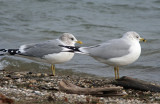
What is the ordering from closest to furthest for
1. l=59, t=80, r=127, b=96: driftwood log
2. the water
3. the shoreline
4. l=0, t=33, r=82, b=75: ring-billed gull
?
the shoreline, l=59, t=80, r=127, b=96: driftwood log, l=0, t=33, r=82, b=75: ring-billed gull, the water

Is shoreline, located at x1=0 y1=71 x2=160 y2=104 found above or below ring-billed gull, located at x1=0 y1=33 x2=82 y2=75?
below

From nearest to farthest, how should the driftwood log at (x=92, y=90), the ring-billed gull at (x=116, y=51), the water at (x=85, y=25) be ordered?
1. the driftwood log at (x=92, y=90)
2. the ring-billed gull at (x=116, y=51)
3. the water at (x=85, y=25)

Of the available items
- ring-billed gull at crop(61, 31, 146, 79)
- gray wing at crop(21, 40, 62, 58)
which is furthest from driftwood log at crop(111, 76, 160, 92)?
gray wing at crop(21, 40, 62, 58)

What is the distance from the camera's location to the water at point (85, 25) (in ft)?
27.0

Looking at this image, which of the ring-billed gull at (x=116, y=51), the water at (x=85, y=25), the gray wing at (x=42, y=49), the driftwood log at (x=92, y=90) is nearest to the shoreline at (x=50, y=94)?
the driftwood log at (x=92, y=90)

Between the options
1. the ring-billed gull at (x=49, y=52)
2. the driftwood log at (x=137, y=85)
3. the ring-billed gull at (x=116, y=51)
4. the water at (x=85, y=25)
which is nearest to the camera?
the driftwood log at (x=137, y=85)

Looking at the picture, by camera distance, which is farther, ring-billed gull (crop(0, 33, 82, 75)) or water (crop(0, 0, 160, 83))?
water (crop(0, 0, 160, 83))

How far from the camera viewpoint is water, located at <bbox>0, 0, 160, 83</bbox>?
8227mm

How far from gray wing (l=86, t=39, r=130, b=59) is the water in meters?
1.54

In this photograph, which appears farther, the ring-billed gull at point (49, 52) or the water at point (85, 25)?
the water at point (85, 25)

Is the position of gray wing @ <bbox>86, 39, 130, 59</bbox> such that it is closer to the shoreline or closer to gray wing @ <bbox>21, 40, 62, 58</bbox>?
the shoreline

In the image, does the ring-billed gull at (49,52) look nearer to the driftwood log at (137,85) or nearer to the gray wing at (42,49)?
the gray wing at (42,49)

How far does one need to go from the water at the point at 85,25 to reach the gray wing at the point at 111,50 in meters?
1.54

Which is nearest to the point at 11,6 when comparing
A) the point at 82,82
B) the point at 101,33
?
the point at 101,33
